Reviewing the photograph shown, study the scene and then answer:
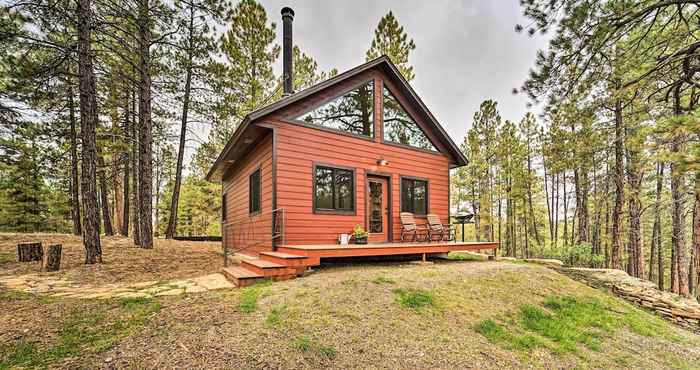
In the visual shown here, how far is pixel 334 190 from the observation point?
6.82 m

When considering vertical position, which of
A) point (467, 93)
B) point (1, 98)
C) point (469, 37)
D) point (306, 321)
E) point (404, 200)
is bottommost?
point (306, 321)

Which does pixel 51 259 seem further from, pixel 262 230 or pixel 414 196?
pixel 414 196

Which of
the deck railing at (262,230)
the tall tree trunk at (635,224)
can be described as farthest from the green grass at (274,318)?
the tall tree trunk at (635,224)

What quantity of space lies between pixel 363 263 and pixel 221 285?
300 centimetres

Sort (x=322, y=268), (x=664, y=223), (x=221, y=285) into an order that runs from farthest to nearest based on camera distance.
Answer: (x=664, y=223), (x=322, y=268), (x=221, y=285)

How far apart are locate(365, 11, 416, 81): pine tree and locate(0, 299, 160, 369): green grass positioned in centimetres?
1267

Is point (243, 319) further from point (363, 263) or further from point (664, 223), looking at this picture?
point (664, 223)

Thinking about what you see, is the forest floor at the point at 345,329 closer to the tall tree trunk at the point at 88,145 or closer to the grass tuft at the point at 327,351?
the grass tuft at the point at 327,351

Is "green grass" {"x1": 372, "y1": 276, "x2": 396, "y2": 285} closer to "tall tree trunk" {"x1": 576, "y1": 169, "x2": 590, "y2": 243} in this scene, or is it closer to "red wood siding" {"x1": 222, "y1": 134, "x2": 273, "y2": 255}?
"red wood siding" {"x1": 222, "y1": 134, "x2": 273, "y2": 255}

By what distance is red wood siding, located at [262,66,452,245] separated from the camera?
20.4 feet

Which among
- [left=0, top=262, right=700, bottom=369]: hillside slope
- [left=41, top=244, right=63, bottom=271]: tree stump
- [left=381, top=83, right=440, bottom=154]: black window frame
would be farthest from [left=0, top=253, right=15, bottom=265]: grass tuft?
[left=381, top=83, right=440, bottom=154]: black window frame

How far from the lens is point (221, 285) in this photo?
4.45 metres

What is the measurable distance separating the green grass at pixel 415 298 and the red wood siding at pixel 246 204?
10.4ft

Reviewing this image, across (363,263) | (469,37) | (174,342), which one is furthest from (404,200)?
(469,37)
